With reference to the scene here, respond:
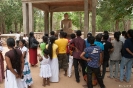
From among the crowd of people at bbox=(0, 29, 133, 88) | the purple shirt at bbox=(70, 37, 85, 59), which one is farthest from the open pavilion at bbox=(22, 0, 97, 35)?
the purple shirt at bbox=(70, 37, 85, 59)

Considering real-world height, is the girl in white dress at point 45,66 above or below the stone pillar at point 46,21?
below

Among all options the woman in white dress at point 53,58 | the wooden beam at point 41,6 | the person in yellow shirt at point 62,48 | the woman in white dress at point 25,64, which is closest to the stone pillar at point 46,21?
the wooden beam at point 41,6

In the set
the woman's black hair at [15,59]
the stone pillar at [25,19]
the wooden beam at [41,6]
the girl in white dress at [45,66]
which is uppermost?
the wooden beam at [41,6]

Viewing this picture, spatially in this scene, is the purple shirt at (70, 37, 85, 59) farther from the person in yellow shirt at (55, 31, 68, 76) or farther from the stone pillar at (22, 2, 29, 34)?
the stone pillar at (22, 2, 29, 34)

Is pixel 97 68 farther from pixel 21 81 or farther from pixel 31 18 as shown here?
pixel 31 18

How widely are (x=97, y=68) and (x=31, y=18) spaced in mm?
6837

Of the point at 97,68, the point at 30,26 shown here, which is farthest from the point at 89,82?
the point at 30,26

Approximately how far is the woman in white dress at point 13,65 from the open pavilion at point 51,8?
6227 mm

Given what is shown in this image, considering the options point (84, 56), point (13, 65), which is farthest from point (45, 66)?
point (13, 65)

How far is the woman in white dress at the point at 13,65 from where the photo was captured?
3693mm

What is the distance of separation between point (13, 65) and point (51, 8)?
11.9 metres

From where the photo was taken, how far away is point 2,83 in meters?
6.05

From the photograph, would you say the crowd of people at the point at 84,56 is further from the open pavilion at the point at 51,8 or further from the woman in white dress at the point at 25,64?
the open pavilion at the point at 51,8

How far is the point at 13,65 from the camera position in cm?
382
